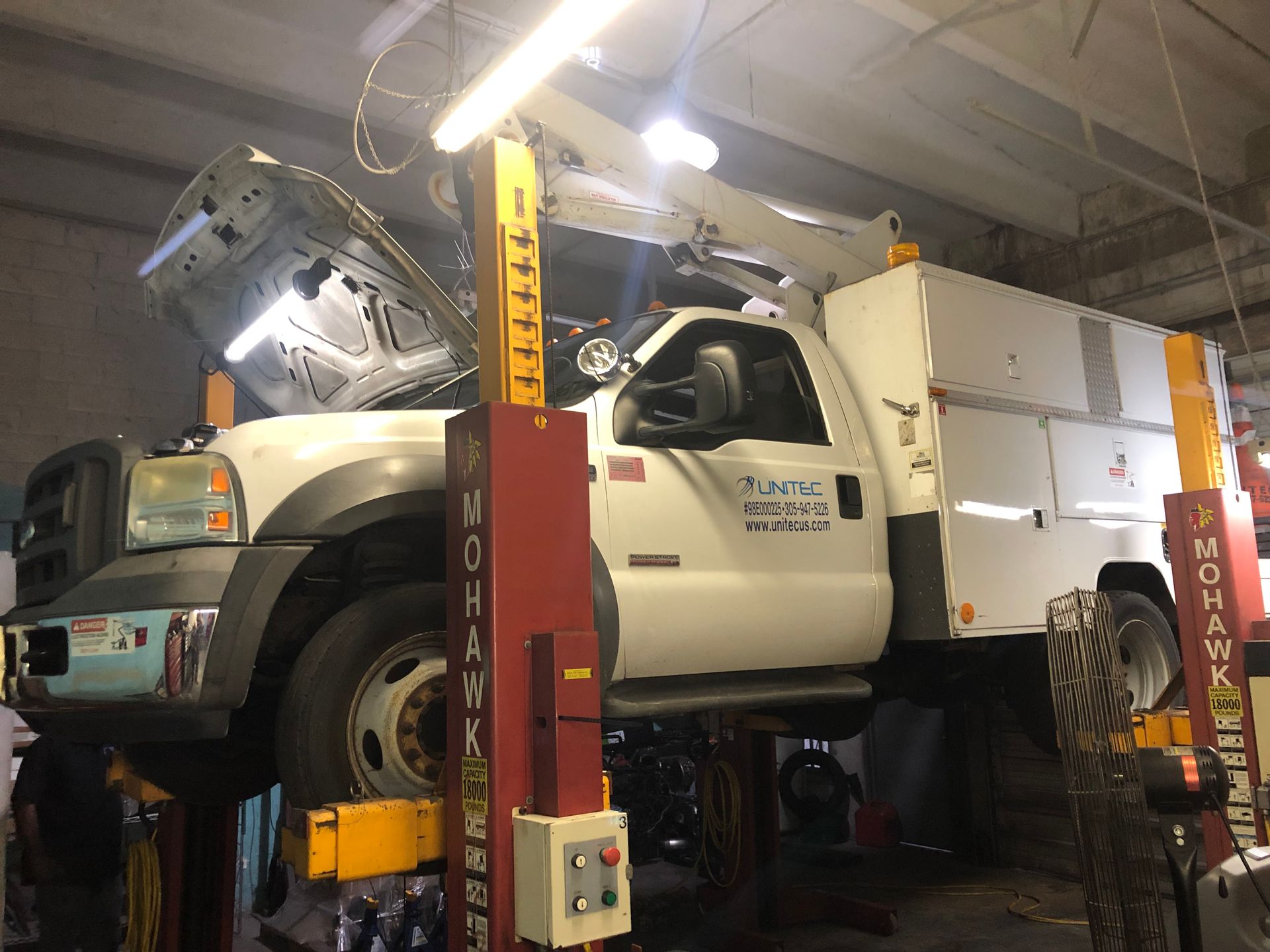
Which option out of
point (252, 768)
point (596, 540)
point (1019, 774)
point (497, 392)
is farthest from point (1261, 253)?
point (252, 768)

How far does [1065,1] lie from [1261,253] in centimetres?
314

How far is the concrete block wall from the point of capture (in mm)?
6852

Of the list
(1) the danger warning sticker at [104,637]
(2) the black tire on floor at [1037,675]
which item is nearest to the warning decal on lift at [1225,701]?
(2) the black tire on floor at [1037,675]

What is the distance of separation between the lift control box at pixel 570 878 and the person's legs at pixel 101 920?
12.8 ft

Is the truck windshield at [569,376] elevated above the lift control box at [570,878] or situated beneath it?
elevated above

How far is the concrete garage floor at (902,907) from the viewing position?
5.28 metres

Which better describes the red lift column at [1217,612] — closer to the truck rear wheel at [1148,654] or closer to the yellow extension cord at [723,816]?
the truck rear wheel at [1148,654]

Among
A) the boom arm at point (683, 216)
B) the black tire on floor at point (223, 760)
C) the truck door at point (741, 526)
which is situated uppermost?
the boom arm at point (683, 216)

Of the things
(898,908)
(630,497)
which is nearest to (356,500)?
(630,497)

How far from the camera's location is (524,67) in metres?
→ 2.71

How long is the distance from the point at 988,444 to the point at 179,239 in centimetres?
363

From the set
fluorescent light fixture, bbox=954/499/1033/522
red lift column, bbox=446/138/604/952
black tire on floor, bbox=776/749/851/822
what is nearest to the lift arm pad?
red lift column, bbox=446/138/604/952

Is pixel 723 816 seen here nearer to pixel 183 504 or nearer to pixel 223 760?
pixel 223 760

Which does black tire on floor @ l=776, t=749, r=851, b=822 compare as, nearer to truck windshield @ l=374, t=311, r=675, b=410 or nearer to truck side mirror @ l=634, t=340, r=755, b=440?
truck windshield @ l=374, t=311, r=675, b=410
